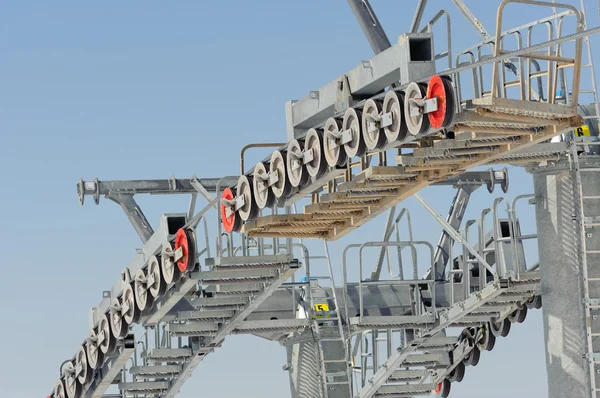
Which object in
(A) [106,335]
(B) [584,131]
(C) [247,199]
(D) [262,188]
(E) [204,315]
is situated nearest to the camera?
(D) [262,188]

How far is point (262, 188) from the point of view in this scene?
61.5 ft

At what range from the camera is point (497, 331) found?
83.4 ft

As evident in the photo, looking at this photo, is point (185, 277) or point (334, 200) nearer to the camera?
point (334, 200)

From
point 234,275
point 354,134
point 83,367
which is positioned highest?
point 354,134

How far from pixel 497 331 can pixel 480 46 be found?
30.0 ft

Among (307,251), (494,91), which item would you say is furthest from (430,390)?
(494,91)

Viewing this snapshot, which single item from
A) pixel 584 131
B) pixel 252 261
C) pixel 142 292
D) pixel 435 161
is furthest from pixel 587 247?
pixel 142 292

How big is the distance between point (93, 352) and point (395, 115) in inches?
486

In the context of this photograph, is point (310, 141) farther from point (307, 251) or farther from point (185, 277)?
point (307, 251)

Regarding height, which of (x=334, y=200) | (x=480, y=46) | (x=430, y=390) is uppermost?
(x=480, y=46)

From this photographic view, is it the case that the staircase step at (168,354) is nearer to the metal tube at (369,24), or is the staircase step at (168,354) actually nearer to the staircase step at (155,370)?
the staircase step at (155,370)

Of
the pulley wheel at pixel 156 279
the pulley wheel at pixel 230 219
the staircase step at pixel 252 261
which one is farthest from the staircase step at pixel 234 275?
the pulley wheel at pixel 230 219

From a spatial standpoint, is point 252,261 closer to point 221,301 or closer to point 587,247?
point 221,301

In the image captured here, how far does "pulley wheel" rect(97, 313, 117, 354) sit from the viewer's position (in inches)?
970
